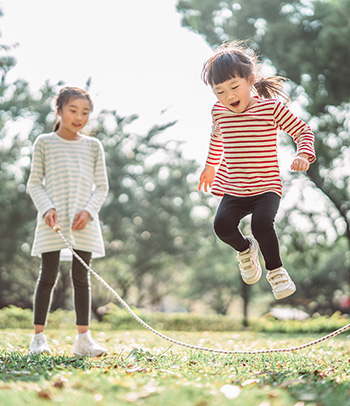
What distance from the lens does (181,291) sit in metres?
36.8

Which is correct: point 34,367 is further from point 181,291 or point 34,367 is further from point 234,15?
point 181,291

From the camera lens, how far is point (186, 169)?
61.2ft

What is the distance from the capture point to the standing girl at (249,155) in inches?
143

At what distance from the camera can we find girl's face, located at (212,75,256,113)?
12.0 feet

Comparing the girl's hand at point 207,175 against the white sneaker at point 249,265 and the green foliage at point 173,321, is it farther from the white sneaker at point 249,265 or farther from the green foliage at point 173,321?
the green foliage at point 173,321

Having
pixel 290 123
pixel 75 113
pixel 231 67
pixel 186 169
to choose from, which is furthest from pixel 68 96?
pixel 186 169

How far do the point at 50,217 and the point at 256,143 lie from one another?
5.77ft

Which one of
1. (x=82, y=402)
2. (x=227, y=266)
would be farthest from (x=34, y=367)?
(x=227, y=266)

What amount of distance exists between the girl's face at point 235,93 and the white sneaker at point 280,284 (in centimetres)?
121

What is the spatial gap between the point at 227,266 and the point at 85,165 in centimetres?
2617

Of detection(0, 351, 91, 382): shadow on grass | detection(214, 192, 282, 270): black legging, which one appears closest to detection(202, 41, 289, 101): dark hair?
detection(214, 192, 282, 270): black legging

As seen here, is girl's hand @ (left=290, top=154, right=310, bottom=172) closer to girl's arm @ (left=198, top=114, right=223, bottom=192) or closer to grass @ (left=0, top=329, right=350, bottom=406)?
girl's arm @ (left=198, top=114, right=223, bottom=192)

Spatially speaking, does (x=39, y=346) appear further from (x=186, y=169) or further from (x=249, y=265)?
(x=186, y=169)

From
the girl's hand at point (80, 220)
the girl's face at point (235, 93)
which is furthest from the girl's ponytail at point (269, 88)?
the girl's hand at point (80, 220)
